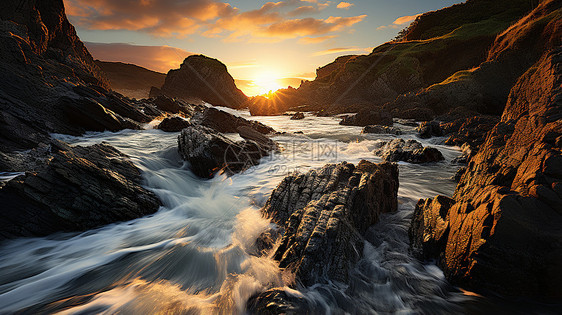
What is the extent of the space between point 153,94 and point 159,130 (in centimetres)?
6959

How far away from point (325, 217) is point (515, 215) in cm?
250

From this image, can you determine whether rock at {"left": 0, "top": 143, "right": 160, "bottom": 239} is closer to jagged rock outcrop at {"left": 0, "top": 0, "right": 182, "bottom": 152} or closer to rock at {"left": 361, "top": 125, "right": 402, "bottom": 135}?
jagged rock outcrop at {"left": 0, "top": 0, "right": 182, "bottom": 152}

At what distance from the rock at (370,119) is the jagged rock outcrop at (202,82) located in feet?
252

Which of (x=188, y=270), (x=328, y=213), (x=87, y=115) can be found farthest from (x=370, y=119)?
(x=87, y=115)

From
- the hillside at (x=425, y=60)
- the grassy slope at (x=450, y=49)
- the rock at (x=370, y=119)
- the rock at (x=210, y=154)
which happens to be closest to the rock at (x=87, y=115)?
the rock at (x=210, y=154)

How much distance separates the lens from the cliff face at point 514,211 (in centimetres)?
258

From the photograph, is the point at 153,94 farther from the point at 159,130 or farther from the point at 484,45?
the point at 484,45

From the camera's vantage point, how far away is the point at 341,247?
3.62m

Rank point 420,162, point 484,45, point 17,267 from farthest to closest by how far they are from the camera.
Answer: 1. point 484,45
2. point 420,162
3. point 17,267

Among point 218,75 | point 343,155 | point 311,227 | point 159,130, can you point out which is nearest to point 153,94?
point 218,75

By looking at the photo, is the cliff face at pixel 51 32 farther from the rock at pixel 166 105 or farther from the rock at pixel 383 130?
the rock at pixel 383 130

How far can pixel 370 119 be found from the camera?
22641 mm

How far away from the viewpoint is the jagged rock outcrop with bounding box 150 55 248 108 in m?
94.7

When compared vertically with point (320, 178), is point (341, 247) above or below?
below
